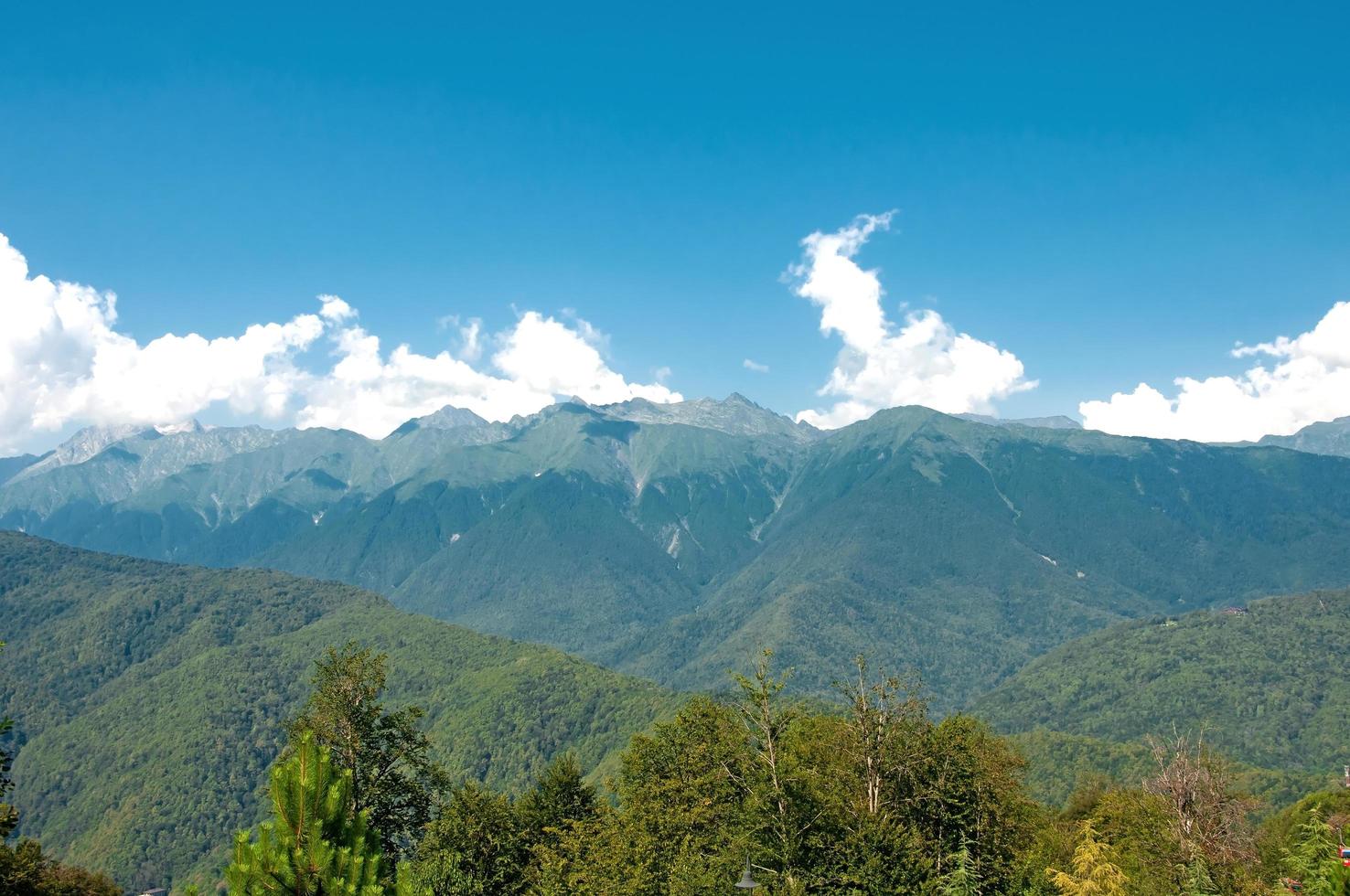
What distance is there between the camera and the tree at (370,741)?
→ 42.8m

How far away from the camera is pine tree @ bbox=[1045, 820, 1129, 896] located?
3778 cm

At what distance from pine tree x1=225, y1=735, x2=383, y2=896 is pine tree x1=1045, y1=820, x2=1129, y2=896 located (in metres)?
33.2

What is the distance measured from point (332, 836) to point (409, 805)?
99.5 ft

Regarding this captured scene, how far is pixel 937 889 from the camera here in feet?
118

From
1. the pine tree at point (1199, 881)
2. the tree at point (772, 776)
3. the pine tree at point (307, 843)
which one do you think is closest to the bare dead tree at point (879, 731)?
the tree at point (772, 776)

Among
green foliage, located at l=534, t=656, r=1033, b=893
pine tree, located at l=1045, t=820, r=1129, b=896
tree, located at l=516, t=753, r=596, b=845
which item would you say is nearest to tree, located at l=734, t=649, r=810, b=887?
green foliage, located at l=534, t=656, r=1033, b=893

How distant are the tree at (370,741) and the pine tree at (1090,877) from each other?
32131 millimetres

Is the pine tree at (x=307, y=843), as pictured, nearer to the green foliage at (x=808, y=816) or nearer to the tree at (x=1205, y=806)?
the green foliage at (x=808, y=816)

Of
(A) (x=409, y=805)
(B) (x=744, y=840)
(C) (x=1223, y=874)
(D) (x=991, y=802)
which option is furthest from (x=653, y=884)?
(C) (x=1223, y=874)

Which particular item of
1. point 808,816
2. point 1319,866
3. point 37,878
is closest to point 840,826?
point 808,816

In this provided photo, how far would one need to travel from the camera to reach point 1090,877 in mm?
41250

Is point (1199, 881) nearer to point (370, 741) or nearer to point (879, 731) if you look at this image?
point (879, 731)

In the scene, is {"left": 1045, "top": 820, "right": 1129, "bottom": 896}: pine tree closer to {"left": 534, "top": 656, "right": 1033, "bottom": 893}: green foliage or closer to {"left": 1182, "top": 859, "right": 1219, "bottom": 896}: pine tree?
{"left": 534, "top": 656, "right": 1033, "bottom": 893}: green foliage

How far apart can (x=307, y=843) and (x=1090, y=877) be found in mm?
39235
